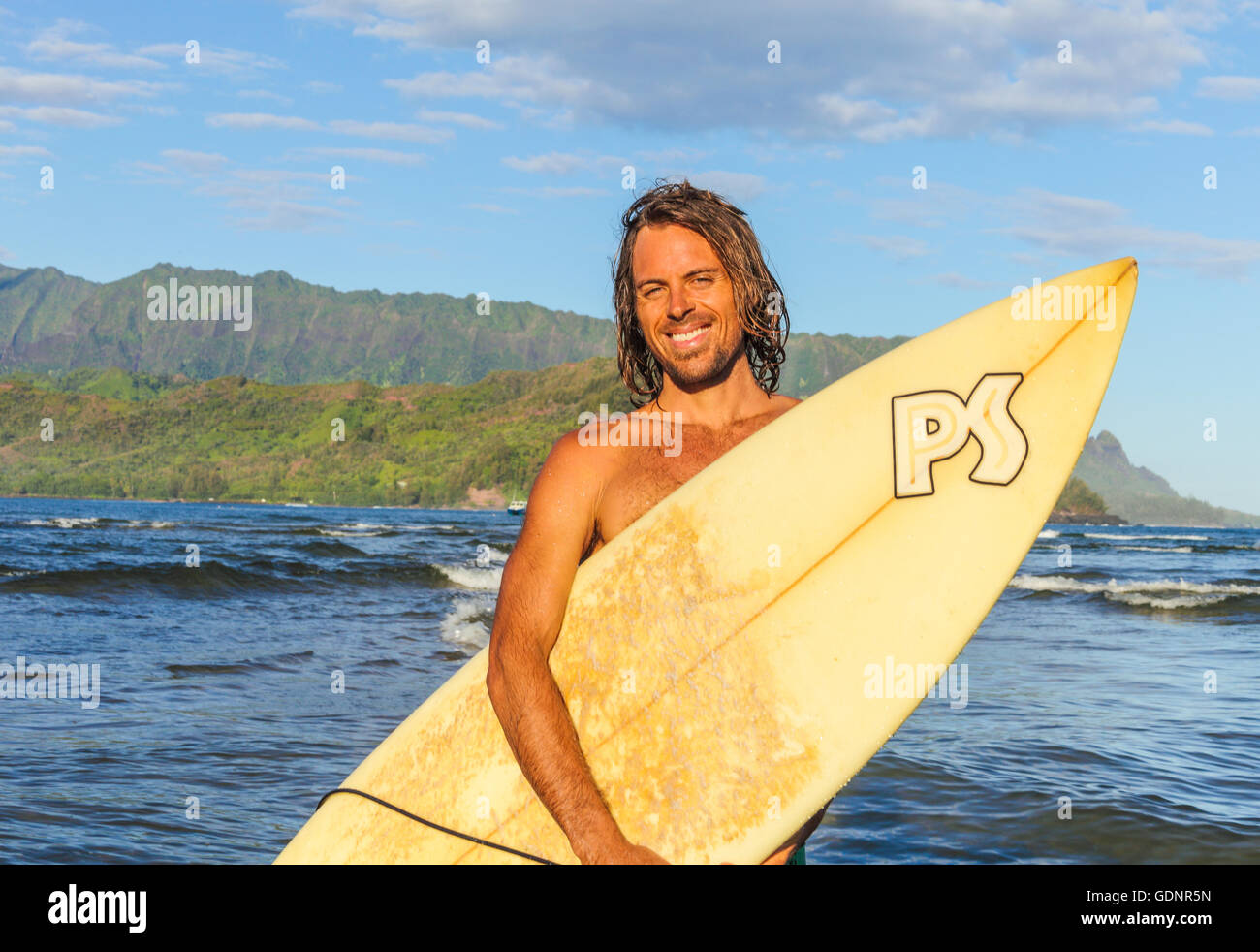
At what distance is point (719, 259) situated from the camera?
83.6 inches

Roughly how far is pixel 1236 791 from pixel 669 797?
5.02 metres

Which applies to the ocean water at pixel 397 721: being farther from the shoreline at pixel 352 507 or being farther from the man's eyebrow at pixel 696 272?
the shoreline at pixel 352 507

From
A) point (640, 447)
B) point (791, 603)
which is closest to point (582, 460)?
point (640, 447)

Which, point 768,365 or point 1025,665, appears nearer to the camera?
point 768,365

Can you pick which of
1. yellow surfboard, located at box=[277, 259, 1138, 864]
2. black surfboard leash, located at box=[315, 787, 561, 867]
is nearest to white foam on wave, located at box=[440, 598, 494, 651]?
black surfboard leash, located at box=[315, 787, 561, 867]

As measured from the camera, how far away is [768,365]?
2.54 metres

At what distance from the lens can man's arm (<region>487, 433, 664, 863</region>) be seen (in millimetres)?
1893

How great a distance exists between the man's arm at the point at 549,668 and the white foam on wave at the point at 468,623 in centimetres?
803

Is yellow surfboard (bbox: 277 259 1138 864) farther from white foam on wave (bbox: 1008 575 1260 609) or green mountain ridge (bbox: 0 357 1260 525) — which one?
green mountain ridge (bbox: 0 357 1260 525)

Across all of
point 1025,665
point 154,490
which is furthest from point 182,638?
point 154,490
